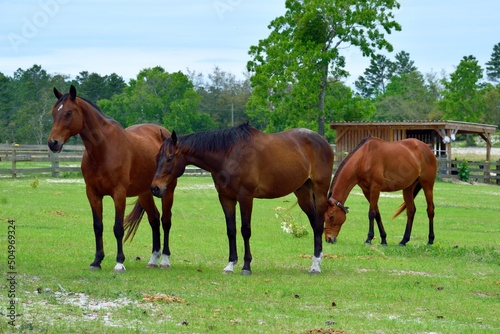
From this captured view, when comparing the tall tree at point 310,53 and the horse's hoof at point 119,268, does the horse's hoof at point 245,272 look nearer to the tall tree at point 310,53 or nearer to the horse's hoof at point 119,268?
the horse's hoof at point 119,268

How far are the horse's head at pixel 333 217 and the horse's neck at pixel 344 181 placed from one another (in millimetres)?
252

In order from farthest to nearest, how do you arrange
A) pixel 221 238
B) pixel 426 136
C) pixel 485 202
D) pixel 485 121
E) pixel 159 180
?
pixel 485 121, pixel 426 136, pixel 485 202, pixel 221 238, pixel 159 180

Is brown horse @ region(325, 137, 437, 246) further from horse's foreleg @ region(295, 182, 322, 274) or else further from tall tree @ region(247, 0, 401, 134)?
tall tree @ region(247, 0, 401, 134)

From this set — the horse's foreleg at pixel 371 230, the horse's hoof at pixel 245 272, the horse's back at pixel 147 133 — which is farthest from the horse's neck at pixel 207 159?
the horse's foreleg at pixel 371 230

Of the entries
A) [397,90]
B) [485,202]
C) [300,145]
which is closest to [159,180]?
[300,145]

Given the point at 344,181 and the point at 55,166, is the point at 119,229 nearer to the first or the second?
the point at 344,181

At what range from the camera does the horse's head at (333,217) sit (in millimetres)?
14109

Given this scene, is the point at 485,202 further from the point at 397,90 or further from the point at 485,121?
the point at 397,90

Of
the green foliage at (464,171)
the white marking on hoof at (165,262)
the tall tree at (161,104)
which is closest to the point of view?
the white marking on hoof at (165,262)

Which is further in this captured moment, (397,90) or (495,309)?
(397,90)

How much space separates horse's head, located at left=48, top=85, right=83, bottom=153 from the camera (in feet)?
33.2

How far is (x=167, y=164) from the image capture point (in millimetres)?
10469

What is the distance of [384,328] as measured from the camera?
285 inches

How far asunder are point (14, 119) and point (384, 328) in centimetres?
5871
